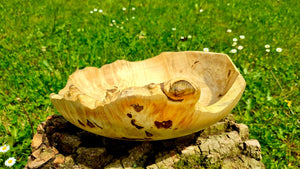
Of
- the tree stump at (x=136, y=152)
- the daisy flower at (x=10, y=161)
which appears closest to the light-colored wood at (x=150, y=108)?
the tree stump at (x=136, y=152)

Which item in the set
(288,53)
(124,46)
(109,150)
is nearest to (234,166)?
(109,150)

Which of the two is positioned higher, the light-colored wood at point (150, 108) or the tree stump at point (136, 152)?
the light-colored wood at point (150, 108)

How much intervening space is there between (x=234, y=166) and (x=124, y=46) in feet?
8.50

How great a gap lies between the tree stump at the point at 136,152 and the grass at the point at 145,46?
1.26ft

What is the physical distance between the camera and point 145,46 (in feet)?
13.0

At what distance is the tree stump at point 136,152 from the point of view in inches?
71.6

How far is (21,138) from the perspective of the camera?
8.00ft

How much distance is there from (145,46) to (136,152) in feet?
7.72

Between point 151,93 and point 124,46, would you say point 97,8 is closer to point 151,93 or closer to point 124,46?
point 124,46

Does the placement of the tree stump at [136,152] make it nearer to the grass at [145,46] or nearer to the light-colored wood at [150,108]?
the light-colored wood at [150,108]

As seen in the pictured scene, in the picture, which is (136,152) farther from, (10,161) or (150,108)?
(10,161)

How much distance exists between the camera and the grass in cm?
268

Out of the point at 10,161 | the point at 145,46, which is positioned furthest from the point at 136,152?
the point at 145,46

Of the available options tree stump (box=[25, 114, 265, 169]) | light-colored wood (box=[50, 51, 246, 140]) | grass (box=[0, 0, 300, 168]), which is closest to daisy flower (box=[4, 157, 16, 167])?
grass (box=[0, 0, 300, 168])
